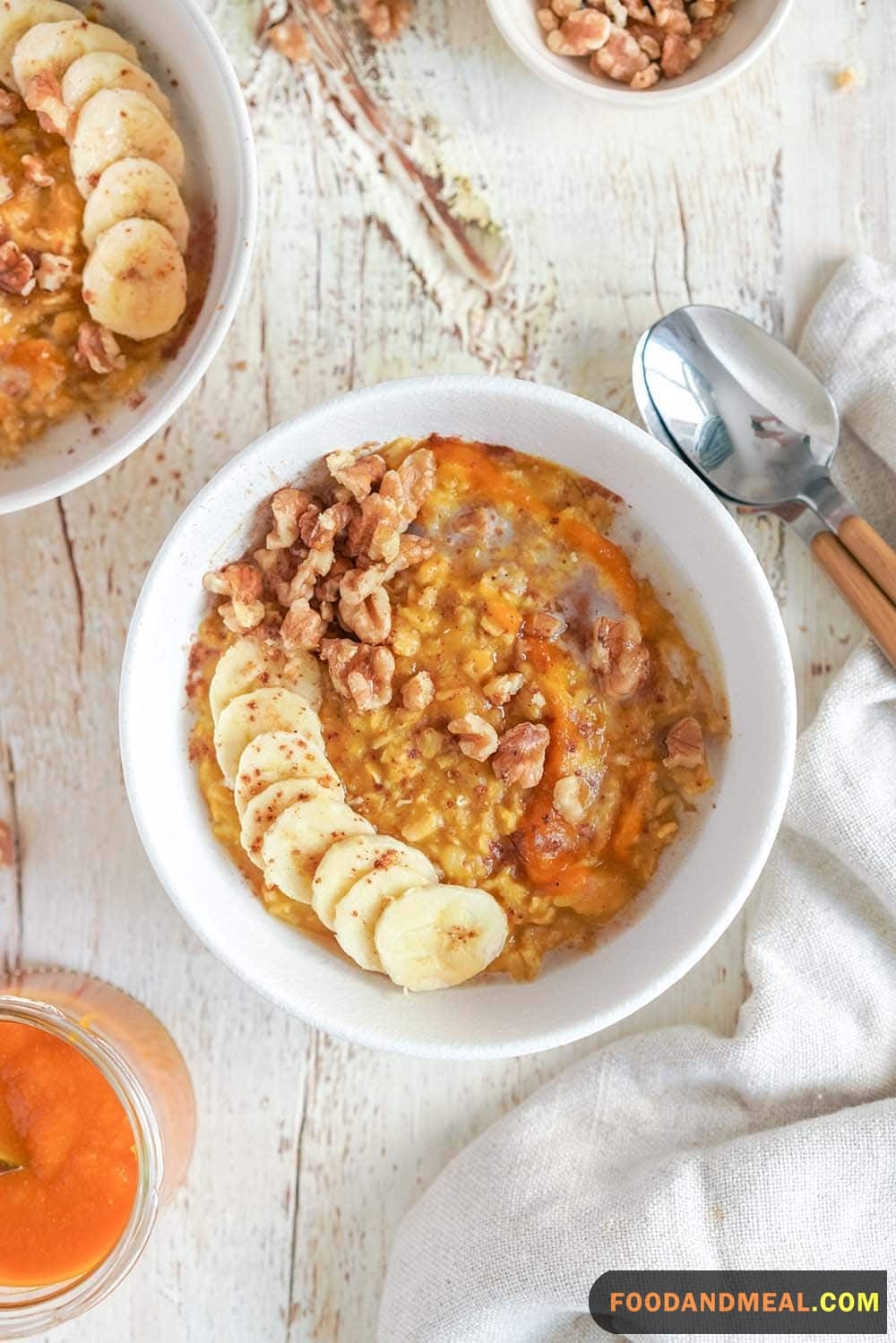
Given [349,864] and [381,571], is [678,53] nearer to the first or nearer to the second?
[381,571]

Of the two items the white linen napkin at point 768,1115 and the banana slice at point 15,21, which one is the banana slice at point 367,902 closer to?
the white linen napkin at point 768,1115

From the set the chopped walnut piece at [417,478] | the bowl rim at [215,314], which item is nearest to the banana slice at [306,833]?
the chopped walnut piece at [417,478]

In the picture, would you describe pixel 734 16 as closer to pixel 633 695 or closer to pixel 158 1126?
pixel 633 695

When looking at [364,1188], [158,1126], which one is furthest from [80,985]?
[364,1188]

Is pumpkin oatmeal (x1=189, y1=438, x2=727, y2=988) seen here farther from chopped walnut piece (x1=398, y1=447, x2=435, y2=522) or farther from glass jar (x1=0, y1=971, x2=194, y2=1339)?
glass jar (x1=0, y1=971, x2=194, y2=1339)

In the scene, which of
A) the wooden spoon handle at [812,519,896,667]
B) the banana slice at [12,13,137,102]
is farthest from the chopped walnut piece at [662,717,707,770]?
the banana slice at [12,13,137,102]

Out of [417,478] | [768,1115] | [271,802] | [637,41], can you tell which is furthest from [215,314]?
[768,1115]
